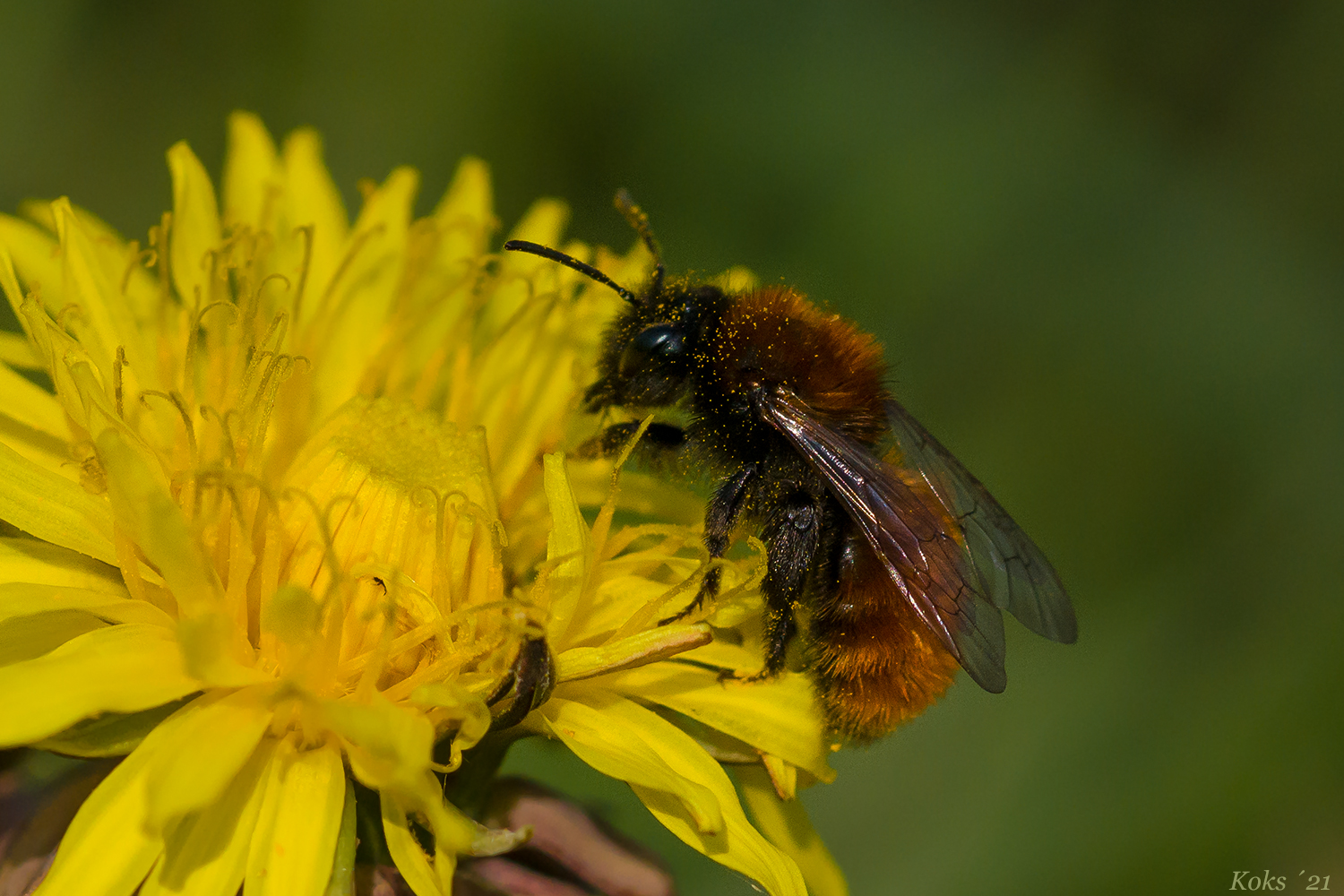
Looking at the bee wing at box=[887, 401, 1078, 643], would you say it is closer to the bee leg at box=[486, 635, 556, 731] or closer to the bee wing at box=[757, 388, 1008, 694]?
the bee wing at box=[757, 388, 1008, 694]

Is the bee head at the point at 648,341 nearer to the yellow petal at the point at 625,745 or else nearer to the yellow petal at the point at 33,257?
the yellow petal at the point at 625,745

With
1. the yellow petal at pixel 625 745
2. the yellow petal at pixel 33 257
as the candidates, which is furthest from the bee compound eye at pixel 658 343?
the yellow petal at pixel 33 257

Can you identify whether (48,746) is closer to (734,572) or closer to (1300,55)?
(734,572)

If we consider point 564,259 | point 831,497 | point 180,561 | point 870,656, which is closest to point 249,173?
point 564,259

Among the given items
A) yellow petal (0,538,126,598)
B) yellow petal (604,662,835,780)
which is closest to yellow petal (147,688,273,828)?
yellow petal (0,538,126,598)

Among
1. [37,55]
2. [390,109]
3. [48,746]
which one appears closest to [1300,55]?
[390,109]
